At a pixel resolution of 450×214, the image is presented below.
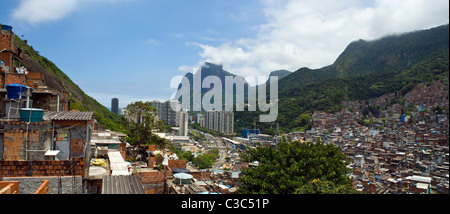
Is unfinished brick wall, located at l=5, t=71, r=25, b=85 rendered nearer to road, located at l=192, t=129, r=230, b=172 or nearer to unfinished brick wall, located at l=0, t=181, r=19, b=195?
unfinished brick wall, located at l=0, t=181, r=19, b=195

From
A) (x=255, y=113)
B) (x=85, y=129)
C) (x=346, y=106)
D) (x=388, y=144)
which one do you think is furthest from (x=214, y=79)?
(x=255, y=113)

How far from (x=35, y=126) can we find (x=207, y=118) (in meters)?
70.8

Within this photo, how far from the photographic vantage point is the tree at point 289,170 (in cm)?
745

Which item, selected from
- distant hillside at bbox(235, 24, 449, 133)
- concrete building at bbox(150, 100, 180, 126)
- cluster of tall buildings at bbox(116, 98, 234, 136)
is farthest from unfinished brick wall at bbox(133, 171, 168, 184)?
concrete building at bbox(150, 100, 180, 126)

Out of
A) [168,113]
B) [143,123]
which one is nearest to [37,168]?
[143,123]

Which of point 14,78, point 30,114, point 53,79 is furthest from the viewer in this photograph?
point 53,79

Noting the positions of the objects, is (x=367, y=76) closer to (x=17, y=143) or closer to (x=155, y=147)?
(x=155, y=147)

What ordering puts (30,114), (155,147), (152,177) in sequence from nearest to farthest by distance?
(30,114) → (152,177) → (155,147)

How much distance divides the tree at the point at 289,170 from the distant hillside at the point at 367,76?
1553 inches

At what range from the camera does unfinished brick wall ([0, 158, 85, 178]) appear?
4348 mm

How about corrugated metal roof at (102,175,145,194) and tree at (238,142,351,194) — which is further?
tree at (238,142,351,194)

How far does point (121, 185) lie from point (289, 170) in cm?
500

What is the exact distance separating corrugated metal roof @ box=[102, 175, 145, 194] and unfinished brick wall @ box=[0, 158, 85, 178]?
1.98ft

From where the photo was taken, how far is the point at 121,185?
441 cm
